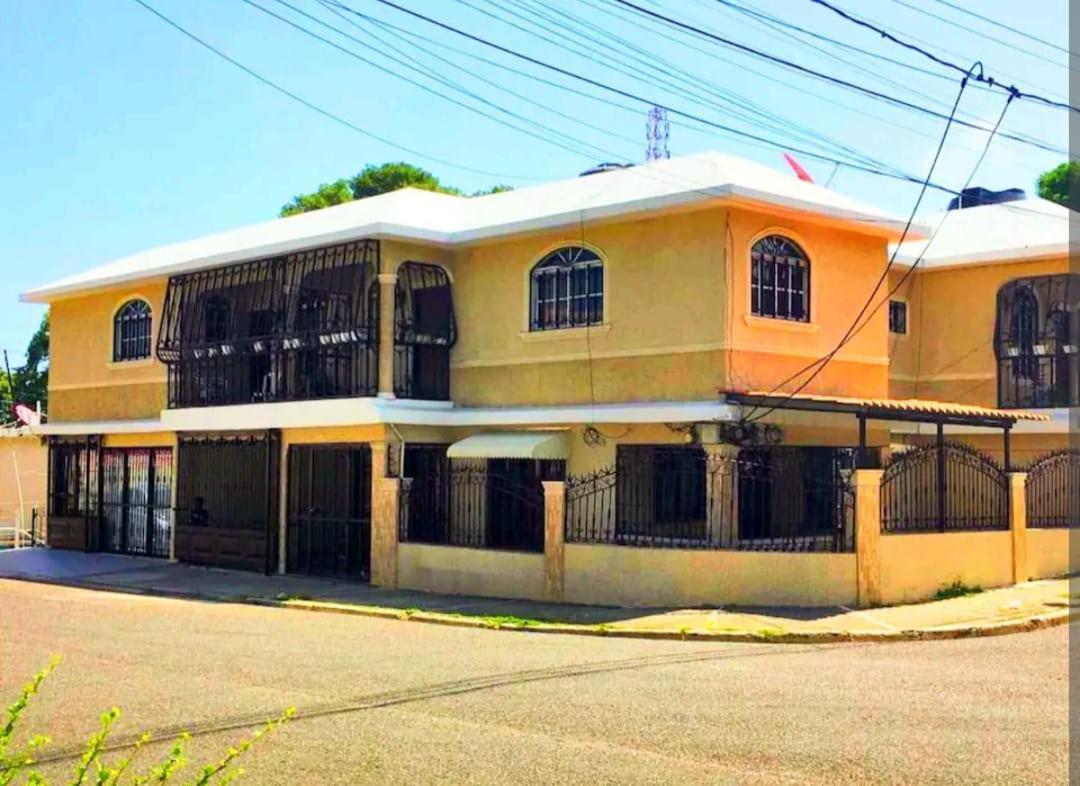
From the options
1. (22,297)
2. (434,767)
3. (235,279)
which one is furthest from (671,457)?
(22,297)

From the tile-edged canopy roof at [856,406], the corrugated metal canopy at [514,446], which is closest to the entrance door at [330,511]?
the corrugated metal canopy at [514,446]

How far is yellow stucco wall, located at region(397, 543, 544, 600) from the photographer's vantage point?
16766 mm

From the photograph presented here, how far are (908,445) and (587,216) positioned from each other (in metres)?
8.14

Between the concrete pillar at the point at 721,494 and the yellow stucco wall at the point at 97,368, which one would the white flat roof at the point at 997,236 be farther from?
the yellow stucco wall at the point at 97,368

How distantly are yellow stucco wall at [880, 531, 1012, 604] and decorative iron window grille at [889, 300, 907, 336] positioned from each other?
6.53 metres

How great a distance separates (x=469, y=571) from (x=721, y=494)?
3.67 metres

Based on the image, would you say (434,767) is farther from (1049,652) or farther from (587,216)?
(587,216)

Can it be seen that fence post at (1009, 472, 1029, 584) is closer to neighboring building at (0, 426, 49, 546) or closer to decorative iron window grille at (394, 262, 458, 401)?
decorative iron window grille at (394, 262, 458, 401)

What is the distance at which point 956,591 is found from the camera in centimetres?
1638

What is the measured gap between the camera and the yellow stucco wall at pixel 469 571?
16.8 meters

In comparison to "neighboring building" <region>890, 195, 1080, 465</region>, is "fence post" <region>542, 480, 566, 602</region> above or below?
below

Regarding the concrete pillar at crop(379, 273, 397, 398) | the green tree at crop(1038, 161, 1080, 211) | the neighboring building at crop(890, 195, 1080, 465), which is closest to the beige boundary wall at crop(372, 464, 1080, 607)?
the concrete pillar at crop(379, 273, 397, 398)

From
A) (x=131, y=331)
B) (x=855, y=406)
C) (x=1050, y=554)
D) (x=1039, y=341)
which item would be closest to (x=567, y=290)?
(x=855, y=406)

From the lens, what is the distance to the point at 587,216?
17.8 meters
